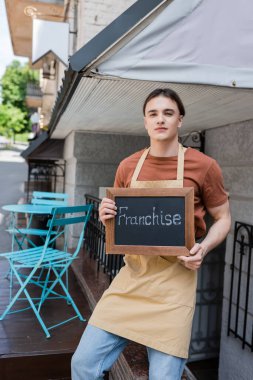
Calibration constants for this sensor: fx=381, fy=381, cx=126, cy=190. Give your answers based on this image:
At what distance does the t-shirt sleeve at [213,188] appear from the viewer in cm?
183

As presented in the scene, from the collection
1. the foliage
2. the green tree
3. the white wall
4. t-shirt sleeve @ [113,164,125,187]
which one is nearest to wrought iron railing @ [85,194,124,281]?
t-shirt sleeve @ [113,164,125,187]

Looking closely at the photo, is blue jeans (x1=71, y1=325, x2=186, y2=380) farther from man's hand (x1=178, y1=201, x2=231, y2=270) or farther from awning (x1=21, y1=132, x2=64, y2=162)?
awning (x1=21, y1=132, x2=64, y2=162)

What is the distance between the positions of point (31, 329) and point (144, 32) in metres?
2.72

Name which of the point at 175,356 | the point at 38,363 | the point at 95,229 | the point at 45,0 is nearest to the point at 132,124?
the point at 95,229

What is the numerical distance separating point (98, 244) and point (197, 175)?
3645 mm

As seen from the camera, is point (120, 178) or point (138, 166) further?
point (120, 178)

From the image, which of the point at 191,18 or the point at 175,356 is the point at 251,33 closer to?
the point at 191,18

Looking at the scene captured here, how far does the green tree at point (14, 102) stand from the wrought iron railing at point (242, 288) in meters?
54.8

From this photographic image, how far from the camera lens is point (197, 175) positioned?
1817mm

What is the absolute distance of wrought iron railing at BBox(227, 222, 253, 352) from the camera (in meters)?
3.96

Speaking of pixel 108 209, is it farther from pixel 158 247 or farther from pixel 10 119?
pixel 10 119

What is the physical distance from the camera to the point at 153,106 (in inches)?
72.9

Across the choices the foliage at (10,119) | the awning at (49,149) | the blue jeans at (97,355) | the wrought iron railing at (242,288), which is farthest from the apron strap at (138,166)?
the foliage at (10,119)

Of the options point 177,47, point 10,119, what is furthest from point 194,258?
point 10,119
